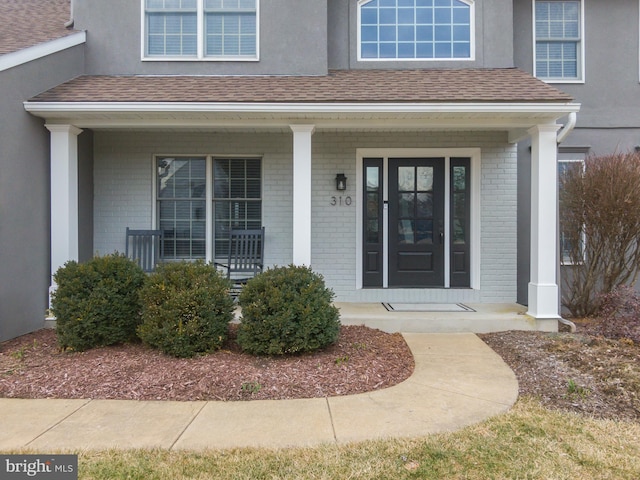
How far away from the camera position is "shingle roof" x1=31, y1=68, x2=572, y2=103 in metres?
5.97

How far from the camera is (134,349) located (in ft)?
17.0

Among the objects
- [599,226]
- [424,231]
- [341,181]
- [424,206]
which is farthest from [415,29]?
[599,226]

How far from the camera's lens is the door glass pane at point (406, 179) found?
25.0 feet

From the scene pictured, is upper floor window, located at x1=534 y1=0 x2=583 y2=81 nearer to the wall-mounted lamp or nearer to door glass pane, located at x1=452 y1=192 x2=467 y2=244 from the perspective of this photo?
door glass pane, located at x1=452 y1=192 x2=467 y2=244

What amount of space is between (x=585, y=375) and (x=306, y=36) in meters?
6.01

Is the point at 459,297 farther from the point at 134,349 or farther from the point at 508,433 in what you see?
the point at 134,349

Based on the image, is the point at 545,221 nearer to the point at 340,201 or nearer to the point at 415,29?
the point at 340,201

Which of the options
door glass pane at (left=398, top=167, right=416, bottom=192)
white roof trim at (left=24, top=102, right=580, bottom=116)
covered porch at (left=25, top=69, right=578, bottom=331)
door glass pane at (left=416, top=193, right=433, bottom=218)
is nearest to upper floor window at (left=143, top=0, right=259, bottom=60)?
covered porch at (left=25, top=69, right=578, bottom=331)

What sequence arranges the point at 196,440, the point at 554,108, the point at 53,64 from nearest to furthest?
the point at 196,440, the point at 554,108, the point at 53,64

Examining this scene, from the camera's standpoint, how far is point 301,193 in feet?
20.5

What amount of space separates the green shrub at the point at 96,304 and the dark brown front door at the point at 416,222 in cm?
415

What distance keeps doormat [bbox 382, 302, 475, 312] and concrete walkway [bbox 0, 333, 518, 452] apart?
7.43 ft

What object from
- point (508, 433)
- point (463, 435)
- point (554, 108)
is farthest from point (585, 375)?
point (554, 108)

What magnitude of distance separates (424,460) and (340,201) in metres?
5.01
